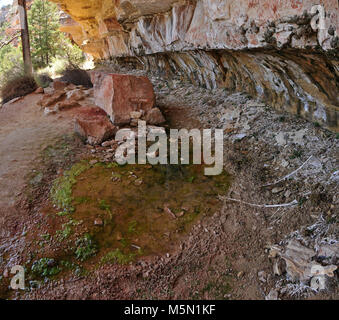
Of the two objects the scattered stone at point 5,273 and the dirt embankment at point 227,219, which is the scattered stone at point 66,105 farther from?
the scattered stone at point 5,273

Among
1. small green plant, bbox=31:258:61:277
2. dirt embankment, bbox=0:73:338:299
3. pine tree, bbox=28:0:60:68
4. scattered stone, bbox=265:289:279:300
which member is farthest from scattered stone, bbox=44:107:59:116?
pine tree, bbox=28:0:60:68

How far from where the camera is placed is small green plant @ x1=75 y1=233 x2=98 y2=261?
253 cm

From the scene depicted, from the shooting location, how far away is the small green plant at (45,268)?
239cm

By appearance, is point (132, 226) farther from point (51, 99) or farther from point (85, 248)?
point (51, 99)

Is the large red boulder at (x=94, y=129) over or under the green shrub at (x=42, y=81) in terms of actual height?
over

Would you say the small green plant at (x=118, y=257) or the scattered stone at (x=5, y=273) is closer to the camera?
the scattered stone at (x=5, y=273)

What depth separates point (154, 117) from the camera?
181 inches

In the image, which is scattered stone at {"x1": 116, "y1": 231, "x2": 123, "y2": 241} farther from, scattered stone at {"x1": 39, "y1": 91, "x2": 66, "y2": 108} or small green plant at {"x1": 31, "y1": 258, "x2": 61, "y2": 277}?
scattered stone at {"x1": 39, "y1": 91, "x2": 66, "y2": 108}

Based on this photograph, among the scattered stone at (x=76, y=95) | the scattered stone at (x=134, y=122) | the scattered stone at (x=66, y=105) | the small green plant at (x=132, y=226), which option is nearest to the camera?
the small green plant at (x=132, y=226)

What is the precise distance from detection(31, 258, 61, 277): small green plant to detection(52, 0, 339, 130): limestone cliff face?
2.84m

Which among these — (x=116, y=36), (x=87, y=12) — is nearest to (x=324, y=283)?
(x=116, y=36)

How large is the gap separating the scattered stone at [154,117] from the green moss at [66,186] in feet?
4.35

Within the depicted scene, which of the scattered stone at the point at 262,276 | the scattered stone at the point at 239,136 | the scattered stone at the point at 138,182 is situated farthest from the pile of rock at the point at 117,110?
the scattered stone at the point at 262,276

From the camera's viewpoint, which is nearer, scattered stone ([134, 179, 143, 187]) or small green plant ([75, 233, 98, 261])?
small green plant ([75, 233, 98, 261])
